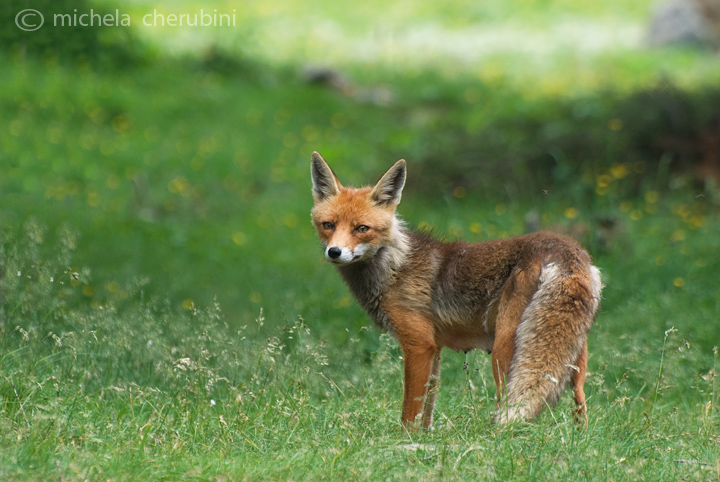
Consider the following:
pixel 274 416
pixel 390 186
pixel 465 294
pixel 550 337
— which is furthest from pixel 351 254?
pixel 550 337

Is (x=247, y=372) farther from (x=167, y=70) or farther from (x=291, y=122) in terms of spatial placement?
(x=167, y=70)

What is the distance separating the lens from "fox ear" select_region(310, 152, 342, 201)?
18.6 ft

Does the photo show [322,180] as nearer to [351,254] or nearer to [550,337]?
[351,254]

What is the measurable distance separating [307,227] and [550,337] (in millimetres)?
6746

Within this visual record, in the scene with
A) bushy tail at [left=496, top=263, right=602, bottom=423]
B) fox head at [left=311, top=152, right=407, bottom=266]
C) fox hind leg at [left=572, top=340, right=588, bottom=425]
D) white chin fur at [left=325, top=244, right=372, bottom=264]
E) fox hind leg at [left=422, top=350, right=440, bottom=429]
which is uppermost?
fox head at [left=311, top=152, right=407, bottom=266]

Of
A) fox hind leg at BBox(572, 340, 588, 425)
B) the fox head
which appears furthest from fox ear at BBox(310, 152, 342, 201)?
fox hind leg at BBox(572, 340, 588, 425)

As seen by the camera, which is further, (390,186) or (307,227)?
(307,227)

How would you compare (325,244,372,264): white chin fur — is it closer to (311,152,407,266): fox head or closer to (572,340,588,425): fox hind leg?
(311,152,407,266): fox head

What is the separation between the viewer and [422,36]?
22.2 meters

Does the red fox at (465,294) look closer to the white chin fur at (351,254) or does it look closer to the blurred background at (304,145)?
the white chin fur at (351,254)

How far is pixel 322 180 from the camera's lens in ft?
18.9

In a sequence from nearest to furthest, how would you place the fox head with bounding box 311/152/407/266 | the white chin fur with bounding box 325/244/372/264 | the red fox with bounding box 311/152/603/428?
1. the red fox with bounding box 311/152/603/428
2. the white chin fur with bounding box 325/244/372/264
3. the fox head with bounding box 311/152/407/266

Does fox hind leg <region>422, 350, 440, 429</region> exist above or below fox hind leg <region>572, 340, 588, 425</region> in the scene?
below

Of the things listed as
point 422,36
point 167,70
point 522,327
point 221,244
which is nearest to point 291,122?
point 167,70
